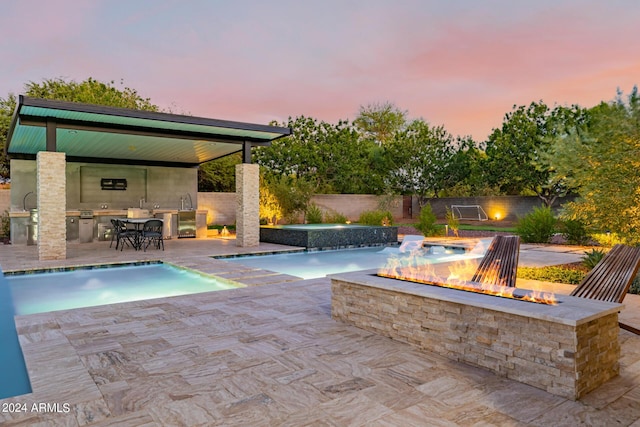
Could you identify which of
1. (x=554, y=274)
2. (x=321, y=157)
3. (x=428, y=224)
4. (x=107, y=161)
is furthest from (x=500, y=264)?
(x=321, y=157)

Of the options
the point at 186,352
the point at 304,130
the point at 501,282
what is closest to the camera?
the point at 186,352

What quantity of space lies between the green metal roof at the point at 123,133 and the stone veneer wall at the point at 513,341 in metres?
7.89

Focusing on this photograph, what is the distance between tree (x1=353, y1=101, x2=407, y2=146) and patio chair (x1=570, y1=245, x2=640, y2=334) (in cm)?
3100

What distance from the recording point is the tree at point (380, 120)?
115 ft

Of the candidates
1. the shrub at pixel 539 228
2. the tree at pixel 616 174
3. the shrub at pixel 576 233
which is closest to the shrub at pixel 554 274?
the tree at pixel 616 174

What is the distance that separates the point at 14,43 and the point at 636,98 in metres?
21.0

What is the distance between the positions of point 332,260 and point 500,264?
18.8 ft

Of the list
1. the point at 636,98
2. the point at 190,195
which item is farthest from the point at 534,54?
the point at 190,195

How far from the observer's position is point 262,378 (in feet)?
10.1

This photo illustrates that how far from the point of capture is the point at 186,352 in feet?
12.0

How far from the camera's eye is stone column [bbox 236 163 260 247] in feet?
40.1

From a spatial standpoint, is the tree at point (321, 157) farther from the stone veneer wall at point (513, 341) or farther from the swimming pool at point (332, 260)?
the stone veneer wall at point (513, 341)

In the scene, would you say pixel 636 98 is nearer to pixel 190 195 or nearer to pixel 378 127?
pixel 190 195

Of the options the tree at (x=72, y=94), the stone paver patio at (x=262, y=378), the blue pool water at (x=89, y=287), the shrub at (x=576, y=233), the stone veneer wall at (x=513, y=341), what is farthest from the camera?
the tree at (x=72, y=94)
